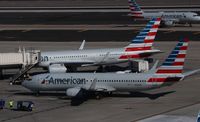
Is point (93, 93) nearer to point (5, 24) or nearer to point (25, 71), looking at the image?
point (25, 71)

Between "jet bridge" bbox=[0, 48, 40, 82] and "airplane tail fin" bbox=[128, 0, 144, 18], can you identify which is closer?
"jet bridge" bbox=[0, 48, 40, 82]

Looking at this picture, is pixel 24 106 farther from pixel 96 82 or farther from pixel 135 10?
pixel 135 10

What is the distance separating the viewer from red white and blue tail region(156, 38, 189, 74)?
6794 cm

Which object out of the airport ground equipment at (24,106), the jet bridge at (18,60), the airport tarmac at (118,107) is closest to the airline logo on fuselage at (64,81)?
the airport tarmac at (118,107)

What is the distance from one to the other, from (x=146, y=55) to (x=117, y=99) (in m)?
23.9

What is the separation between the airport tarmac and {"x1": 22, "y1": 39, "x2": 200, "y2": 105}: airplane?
1.31 m

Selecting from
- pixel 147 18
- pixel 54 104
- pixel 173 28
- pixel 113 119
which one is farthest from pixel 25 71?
pixel 147 18

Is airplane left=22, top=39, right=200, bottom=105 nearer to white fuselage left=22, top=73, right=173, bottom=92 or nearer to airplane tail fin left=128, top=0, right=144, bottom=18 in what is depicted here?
white fuselage left=22, top=73, right=173, bottom=92

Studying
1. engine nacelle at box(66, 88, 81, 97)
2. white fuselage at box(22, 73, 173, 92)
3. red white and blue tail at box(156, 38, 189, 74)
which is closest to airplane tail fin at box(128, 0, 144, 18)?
white fuselage at box(22, 73, 173, 92)

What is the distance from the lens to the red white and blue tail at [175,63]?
67.9m

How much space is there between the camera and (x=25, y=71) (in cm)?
8306

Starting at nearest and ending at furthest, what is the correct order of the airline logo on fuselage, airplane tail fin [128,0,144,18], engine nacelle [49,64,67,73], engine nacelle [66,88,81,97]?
engine nacelle [66,88,81,97], the airline logo on fuselage, engine nacelle [49,64,67,73], airplane tail fin [128,0,144,18]

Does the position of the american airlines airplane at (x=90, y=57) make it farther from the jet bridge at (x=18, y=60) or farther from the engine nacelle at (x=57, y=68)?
the jet bridge at (x=18, y=60)

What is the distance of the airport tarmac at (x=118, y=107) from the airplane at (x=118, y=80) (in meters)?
1.31
